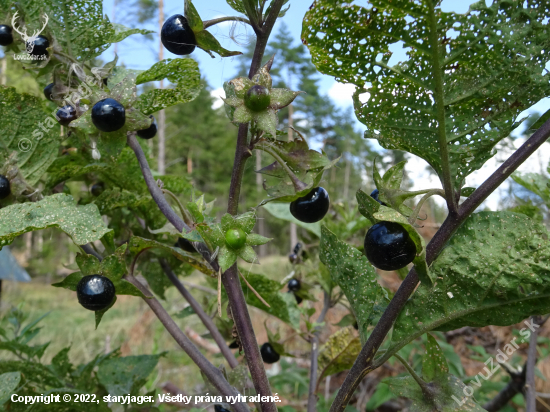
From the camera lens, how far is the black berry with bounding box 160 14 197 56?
783 mm

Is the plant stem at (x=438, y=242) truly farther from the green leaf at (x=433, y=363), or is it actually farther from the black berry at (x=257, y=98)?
the black berry at (x=257, y=98)

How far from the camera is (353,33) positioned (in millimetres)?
680

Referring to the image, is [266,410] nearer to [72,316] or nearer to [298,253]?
[298,253]

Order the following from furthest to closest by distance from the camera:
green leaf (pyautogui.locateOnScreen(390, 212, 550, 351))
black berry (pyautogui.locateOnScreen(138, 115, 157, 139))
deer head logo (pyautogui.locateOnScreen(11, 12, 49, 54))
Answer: black berry (pyautogui.locateOnScreen(138, 115, 157, 139))
deer head logo (pyautogui.locateOnScreen(11, 12, 49, 54))
green leaf (pyautogui.locateOnScreen(390, 212, 550, 351))

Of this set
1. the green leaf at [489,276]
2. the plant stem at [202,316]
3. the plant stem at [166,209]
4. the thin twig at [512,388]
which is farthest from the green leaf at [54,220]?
the thin twig at [512,388]

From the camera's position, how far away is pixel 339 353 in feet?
4.01

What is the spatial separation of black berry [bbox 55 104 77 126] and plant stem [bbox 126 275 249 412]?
39cm

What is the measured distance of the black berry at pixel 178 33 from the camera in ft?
2.57

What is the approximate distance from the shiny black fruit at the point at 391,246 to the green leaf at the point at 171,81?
54cm

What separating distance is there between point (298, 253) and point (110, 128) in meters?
1.03

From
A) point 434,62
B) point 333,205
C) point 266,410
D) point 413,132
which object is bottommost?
point 266,410


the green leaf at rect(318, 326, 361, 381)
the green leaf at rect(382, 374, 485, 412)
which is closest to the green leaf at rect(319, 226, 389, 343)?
the green leaf at rect(382, 374, 485, 412)

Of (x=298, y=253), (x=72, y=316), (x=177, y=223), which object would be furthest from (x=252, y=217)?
(x=72, y=316)

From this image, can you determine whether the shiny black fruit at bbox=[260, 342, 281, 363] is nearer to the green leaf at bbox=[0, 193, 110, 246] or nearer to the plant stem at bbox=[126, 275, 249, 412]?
the plant stem at bbox=[126, 275, 249, 412]
